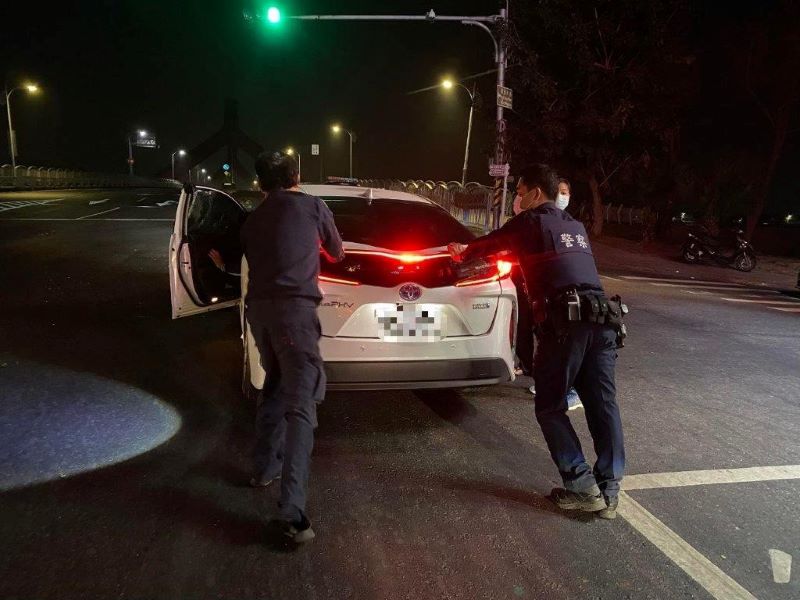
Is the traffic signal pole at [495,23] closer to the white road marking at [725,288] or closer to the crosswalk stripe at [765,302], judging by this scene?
the white road marking at [725,288]

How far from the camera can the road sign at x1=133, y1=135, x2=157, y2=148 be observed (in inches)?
4189

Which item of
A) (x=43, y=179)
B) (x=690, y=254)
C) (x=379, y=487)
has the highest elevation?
Answer: (x=379, y=487)

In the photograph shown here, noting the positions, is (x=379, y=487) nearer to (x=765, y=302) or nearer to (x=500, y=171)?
(x=765, y=302)

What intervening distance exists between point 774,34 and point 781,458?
20.5 meters

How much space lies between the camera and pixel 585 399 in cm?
343

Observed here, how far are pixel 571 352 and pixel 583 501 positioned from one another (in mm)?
795

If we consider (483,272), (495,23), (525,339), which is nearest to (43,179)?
(495,23)

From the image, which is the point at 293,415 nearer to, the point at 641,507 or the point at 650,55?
the point at 641,507

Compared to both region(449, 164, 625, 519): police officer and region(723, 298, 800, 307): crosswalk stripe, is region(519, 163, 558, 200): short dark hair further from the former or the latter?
region(723, 298, 800, 307): crosswalk stripe

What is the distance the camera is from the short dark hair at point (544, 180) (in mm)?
3504

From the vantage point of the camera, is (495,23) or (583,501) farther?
(495,23)

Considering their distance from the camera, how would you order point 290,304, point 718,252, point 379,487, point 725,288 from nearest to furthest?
1. point 290,304
2. point 379,487
3. point 725,288
4. point 718,252

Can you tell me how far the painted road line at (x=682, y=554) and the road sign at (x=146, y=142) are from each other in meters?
113

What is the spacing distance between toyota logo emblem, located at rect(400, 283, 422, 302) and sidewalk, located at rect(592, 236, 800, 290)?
13.0 m
